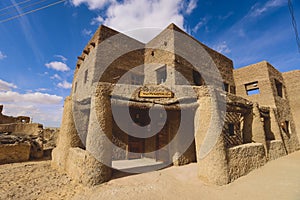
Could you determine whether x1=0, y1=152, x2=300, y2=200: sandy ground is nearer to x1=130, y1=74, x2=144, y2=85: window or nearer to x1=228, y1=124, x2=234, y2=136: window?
x1=228, y1=124, x2=234, y2=136: window

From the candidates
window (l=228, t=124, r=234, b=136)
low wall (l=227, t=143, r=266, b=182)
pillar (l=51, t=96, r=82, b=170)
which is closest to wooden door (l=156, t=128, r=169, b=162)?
low wall (l=227, t=143, r=266, b=182)

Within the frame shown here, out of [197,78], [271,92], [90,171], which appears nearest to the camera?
[90,171]

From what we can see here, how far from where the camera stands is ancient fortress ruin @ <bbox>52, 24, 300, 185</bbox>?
18.4ft

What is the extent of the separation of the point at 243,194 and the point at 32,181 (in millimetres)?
8163

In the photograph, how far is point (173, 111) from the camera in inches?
315

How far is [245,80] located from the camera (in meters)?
14.2

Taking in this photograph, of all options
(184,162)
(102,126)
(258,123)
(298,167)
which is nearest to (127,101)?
(102,126)

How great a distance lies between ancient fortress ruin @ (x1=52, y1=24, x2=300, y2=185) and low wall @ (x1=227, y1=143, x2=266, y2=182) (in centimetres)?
4

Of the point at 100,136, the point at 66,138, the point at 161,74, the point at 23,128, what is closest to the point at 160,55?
the point at 161,74

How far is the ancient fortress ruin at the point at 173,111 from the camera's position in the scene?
18.4 ft

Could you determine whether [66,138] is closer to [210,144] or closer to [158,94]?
[158,94]

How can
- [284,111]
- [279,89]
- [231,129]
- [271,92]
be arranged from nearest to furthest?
[231,129] < [271,92] < [284,111] < [279,89]

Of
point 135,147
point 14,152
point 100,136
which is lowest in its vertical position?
point 14,152

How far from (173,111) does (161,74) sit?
4477 mm
